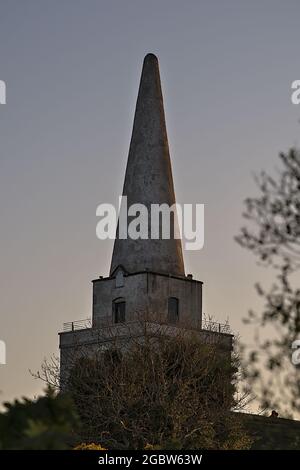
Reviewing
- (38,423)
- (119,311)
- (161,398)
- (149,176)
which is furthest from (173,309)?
(38,423)

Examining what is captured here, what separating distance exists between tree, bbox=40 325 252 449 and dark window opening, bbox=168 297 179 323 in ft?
54.7

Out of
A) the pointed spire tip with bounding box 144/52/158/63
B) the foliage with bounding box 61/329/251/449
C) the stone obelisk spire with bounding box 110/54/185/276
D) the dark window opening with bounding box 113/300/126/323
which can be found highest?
the pointed spire tip with bounding box 144/52/158/63

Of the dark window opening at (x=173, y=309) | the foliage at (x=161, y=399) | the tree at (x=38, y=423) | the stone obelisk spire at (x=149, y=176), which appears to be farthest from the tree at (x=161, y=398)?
the tree at (x=38, y=423)

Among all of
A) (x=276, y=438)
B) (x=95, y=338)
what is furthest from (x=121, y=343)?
(x=276, y=438)

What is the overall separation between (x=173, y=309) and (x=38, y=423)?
53.9 metres

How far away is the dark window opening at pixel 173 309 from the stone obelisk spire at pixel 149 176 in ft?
4.47

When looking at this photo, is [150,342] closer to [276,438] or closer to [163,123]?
[276,438]

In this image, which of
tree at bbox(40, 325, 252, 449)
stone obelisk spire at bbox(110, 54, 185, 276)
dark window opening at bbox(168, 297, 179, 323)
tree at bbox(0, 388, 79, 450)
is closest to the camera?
tree at bbox(0, 388, 79, 450)

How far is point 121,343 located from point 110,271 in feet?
30.0

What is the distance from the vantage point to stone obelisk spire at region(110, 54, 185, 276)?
2506 inches

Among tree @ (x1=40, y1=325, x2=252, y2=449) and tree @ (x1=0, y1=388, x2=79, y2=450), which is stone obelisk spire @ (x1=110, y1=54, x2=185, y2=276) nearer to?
tree @ (x1=40, y1=325, x2=252, y2=449)

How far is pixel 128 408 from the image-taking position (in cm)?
4081

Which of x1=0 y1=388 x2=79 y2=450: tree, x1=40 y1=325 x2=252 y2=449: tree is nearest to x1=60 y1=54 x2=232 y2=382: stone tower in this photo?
x1=40 y1=325 x2=252 y2=449: tree

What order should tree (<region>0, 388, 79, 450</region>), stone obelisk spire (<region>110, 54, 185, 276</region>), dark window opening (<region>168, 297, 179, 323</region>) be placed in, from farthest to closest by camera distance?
stone obelisk spire (<region>110, 54, 185, 276</region>) < dark window opening (<region>168, 297, 179, 323</region>) < tree (<region>0, 388, 79, 450</region>)
